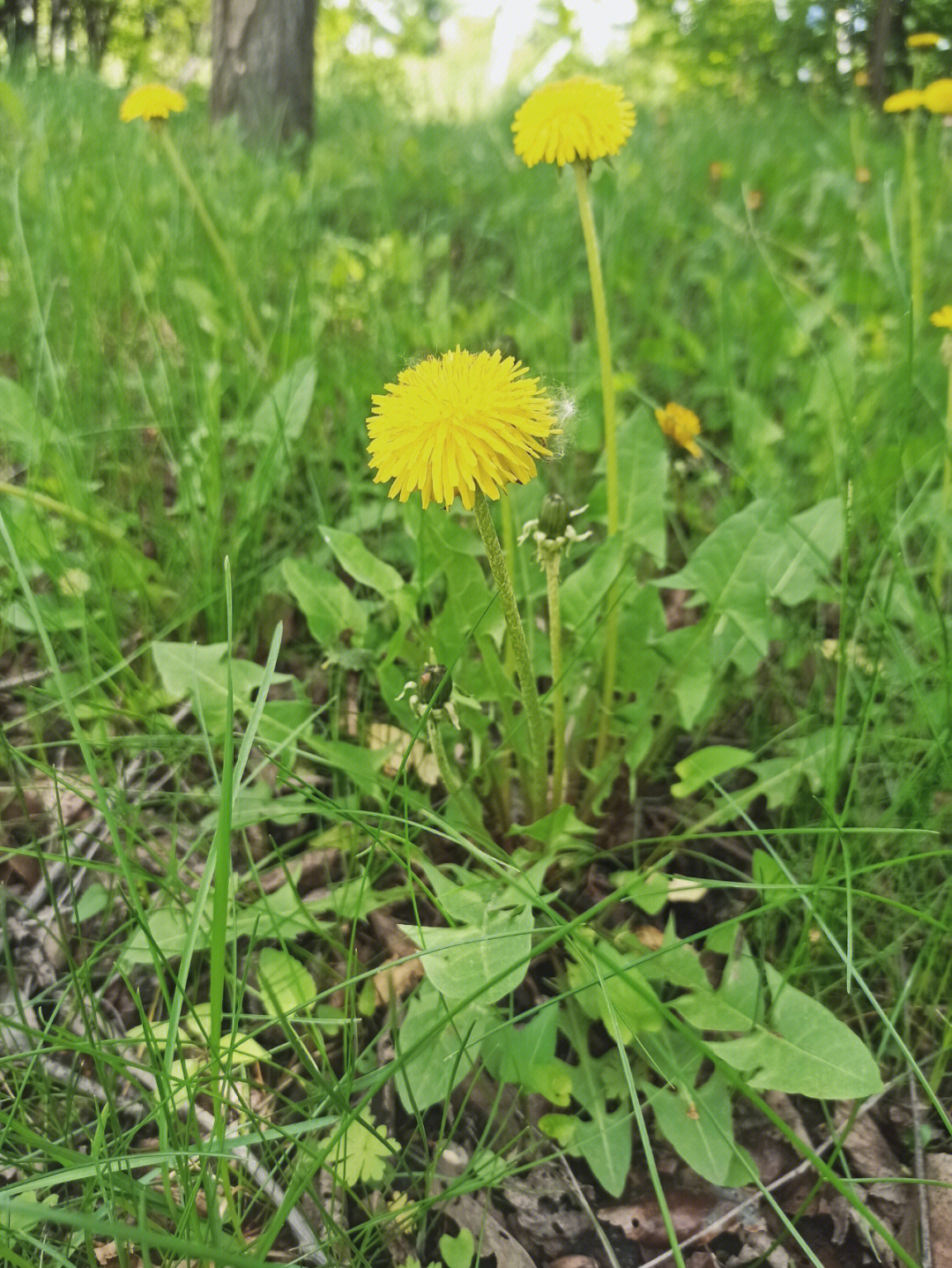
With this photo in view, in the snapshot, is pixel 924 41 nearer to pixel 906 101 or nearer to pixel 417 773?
pixel 906 101

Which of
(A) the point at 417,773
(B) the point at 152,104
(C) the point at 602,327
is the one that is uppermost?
(B) the point at 152,104

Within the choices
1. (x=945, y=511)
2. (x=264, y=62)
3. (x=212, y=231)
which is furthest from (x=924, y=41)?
(x=264, y=62)

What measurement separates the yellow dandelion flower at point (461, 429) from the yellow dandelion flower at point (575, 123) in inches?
17.0

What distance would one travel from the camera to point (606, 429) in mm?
1118

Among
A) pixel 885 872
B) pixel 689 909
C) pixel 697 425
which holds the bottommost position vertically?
pixel 689 909

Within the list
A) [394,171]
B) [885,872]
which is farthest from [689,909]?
[394,171]

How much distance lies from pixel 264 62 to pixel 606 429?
3601 mm

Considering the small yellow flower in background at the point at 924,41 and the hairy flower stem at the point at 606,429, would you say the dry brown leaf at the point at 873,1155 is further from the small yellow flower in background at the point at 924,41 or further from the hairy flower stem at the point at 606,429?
the small yellow flower in background at the point at 924,41

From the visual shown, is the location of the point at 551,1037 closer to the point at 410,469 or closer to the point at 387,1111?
the point at 387,1111

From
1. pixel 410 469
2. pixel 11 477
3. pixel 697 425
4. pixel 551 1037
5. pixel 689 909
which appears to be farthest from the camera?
pixel 11 477

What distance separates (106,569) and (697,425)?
105 cm

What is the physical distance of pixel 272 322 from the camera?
208cm

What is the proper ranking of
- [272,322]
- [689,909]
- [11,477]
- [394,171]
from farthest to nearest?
[394,171] < [272,322] < [11,477] < [689,909]

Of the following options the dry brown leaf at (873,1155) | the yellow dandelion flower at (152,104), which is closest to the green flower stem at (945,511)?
the dry brown leaf at (873,1155)
